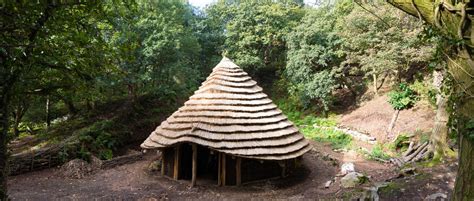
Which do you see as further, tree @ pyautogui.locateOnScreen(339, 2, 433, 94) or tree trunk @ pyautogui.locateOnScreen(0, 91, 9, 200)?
tree @ pyautogui.locateOnScreen(339, 2, 433, 94)

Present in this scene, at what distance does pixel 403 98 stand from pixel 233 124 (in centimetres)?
1082

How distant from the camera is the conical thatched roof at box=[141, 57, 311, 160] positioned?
37.3 ft

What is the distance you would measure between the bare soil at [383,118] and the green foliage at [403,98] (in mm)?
274

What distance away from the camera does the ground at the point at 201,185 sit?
29.5 ft

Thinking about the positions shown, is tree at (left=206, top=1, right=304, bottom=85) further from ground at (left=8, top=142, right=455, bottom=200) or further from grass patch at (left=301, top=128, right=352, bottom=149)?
Result: ground at (left=8, top=142, right=455, bottom=200)

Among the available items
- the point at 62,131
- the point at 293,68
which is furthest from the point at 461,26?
the point at 293,68

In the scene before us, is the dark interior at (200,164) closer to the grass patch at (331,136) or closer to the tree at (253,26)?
the grass patch at (331,136)

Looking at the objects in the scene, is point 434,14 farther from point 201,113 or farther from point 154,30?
point 154,30

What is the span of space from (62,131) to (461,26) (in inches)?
725

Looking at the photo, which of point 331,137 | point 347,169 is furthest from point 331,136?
point 347,169

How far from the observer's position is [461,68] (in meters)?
2.70

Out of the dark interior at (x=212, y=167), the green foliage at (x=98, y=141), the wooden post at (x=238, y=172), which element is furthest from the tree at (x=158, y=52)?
the wooden post at (x=238, y=172)

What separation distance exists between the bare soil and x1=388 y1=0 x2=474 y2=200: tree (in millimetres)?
13739

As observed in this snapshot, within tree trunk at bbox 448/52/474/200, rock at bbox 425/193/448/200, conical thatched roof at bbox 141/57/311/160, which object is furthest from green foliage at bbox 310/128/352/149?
tree trunk at bbox 448/52/474/200
